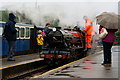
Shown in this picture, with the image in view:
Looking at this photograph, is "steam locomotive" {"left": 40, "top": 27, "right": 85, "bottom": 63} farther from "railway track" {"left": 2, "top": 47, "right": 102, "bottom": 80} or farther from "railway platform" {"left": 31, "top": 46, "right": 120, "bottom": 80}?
"railway platform" {"left": 31, "top": 46, "right": 120, "bottom": 80}

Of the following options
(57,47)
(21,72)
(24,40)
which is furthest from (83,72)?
(24,40)

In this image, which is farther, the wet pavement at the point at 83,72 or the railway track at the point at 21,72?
the railway track at the point at 21,72

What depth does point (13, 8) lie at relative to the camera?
2527 cm

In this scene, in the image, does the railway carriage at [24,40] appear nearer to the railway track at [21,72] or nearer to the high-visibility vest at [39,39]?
the high-visibility vest at [39,39]

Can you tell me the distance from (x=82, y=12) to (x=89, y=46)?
2.69 m

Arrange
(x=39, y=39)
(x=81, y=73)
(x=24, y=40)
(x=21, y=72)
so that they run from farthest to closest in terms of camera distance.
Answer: (x=39, y=39)
(x=24, y=40)
(x=21, y=72)
(x=81, y=73)

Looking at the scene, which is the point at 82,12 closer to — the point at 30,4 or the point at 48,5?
the point at 48,5

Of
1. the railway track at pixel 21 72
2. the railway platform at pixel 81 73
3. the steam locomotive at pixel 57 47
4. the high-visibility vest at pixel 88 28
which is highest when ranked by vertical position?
the high-visibility vest at pixel 88 28

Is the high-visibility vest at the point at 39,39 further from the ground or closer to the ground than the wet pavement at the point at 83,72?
further from the ground

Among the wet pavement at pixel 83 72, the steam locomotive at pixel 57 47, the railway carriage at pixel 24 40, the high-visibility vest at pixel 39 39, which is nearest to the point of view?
the wet pavement at pixel 83 72

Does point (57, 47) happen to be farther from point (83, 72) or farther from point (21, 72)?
point (83, 72)

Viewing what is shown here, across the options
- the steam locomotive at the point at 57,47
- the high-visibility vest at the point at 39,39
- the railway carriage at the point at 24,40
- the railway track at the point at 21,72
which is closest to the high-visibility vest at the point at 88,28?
the high-visibility vest at the point at 39,39

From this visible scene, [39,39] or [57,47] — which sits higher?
[39,39]

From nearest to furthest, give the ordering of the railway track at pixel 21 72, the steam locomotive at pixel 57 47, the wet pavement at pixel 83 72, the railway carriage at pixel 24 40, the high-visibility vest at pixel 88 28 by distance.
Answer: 1. the wet pavement at pixel 83 72
2. the railway track at pixel 21 72
3. the steam locomotive at pixel 57 47
4. the railway carriage at pixel 24 40
5. the high-visibility vest at pixel 88 28
